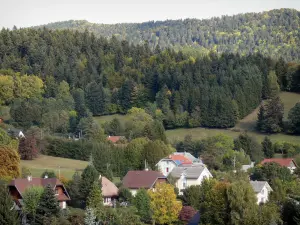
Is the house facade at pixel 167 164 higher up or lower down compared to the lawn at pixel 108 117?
lower down

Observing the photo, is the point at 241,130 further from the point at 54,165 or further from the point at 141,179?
the point at 141,179

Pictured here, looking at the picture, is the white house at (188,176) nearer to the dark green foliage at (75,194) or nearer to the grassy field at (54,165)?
the grassy field at (54,165)

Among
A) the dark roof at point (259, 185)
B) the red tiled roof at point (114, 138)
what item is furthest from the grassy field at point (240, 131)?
the dark roof at point (259, 185)

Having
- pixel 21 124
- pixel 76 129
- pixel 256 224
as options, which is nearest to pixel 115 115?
pixel 76 129

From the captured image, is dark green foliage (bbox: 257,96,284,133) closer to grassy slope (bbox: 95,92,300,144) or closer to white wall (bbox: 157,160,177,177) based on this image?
grassy slope (bbox: 95,92,300,144)

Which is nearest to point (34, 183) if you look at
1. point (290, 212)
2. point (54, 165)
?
point (290, 212)
